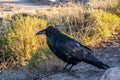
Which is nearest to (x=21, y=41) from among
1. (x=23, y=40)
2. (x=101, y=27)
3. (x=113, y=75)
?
(x=23, y=40)

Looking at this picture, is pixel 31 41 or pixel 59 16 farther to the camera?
pixel 59 16

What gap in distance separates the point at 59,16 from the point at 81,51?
656 cm

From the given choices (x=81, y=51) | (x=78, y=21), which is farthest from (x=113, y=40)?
(x=81, y=51)

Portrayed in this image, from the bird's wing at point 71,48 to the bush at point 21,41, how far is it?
14.0ft

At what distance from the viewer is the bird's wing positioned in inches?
308

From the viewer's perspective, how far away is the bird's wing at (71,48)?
7816mm

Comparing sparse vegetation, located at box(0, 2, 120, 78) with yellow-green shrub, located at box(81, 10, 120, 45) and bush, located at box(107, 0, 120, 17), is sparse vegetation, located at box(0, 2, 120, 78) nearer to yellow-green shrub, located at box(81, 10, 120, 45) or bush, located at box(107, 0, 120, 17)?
yellow-green shrub, located at box(81, 10, 120, 45)

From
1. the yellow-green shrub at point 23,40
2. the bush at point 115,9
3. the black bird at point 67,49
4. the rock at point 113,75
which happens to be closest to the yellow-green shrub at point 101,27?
the bush at point 115,9

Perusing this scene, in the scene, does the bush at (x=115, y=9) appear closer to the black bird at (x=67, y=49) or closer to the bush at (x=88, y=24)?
the bush at (x=88, y=24)

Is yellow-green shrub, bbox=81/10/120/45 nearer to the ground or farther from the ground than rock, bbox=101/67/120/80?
nearer to the ground

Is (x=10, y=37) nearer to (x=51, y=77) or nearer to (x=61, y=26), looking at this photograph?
(x=61, y=26)

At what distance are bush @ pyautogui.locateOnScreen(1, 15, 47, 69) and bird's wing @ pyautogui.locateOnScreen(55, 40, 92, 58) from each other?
4264mm

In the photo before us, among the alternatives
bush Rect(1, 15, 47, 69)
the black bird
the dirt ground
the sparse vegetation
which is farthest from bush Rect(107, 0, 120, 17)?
the black bird

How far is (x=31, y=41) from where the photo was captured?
1259 cm
